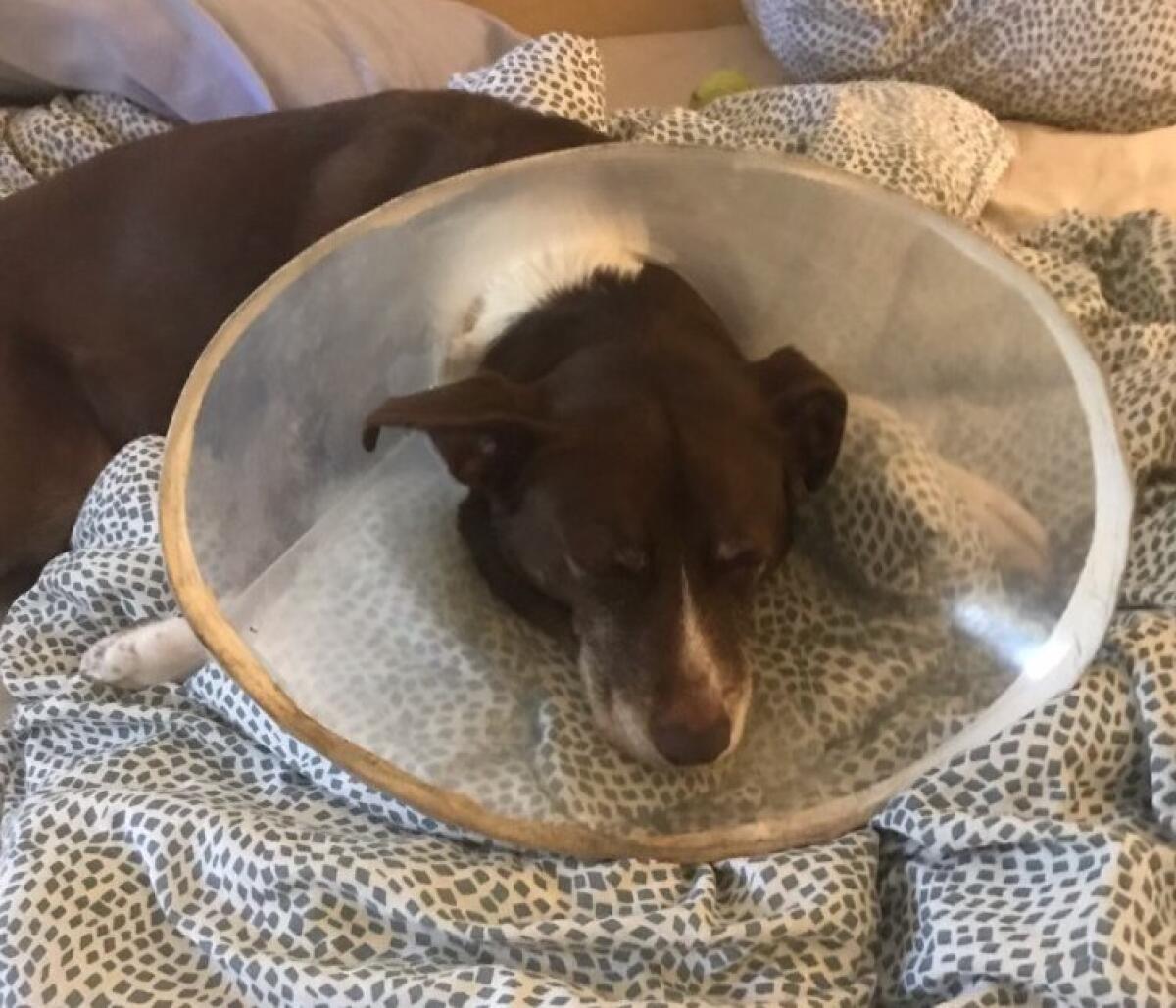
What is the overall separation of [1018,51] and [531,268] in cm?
123

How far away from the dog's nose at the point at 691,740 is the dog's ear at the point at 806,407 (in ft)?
1.15

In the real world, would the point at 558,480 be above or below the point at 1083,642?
above

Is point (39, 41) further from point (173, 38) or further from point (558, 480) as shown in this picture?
point (558, 480)

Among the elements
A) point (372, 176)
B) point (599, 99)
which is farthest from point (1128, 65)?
point (372, 176)

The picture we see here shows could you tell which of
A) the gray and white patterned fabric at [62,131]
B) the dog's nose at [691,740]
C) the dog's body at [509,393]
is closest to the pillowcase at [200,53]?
the gray and white patterned fabric at [62,131]

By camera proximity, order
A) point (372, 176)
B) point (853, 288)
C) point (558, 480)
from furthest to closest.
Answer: point (372, 176) < point (853, 288) < point (558, 480)

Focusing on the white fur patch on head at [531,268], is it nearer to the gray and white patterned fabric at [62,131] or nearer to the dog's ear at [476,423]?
the dog's ear at [476,423]

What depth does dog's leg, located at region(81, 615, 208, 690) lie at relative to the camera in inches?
72.7

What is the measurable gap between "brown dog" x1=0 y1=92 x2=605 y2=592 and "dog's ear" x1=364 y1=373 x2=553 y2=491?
592 mm

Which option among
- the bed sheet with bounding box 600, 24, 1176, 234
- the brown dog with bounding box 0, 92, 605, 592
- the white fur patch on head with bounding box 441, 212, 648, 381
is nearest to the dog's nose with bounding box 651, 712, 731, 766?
the white fur patch on head with bounding box 441, 212, 648, 381

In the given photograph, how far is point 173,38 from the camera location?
2613 millimetres

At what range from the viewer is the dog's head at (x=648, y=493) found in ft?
5.32

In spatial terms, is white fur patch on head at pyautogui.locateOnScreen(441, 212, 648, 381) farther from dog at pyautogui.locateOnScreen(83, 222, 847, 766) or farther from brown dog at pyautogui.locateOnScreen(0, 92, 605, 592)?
brown dog at pyautogui.locateOnScreen(0, 92, 605, 592)

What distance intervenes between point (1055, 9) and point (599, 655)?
64.3 inches
